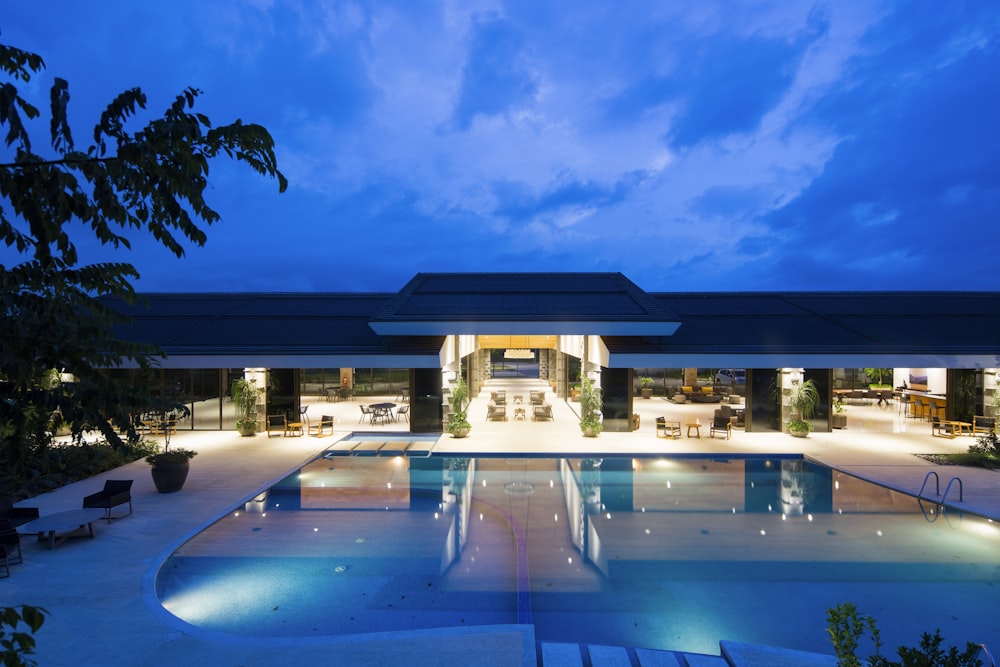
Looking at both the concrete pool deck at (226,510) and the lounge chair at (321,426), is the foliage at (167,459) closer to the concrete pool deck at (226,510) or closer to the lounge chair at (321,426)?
the concrete pool deck at (226,510)

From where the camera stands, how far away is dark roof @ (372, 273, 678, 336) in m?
15.5

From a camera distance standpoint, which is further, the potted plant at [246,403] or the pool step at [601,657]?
the potted plant at [246,403]

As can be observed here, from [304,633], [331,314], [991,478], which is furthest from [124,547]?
[991,478]

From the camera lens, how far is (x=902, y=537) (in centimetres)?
899

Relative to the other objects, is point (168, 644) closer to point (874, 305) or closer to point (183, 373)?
point (183, 373)

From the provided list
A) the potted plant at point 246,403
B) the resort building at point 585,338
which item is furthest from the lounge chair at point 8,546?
the potted plant at point 246,403

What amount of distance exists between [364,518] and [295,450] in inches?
247

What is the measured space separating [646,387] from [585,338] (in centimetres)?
1057

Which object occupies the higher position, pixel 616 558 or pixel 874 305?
pixel 874 305

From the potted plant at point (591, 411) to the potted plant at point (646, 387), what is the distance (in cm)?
1131

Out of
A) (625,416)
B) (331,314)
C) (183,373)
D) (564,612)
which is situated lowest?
(564,612)

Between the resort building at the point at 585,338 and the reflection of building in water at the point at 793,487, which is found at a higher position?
the resort building at the point at 585,338

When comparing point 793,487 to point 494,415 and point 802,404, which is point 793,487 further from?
point 494,415

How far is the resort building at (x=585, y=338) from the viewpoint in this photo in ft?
52.5
